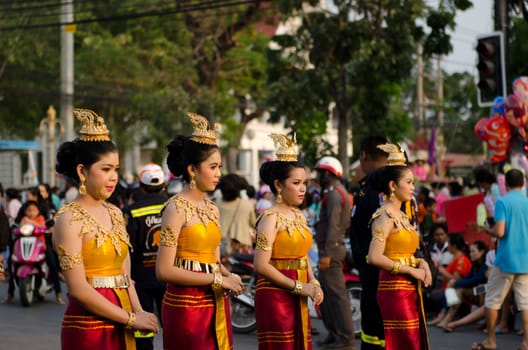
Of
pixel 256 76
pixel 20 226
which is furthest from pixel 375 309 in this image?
pixel 256 76

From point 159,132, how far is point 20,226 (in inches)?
973

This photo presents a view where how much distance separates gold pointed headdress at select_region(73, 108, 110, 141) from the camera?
5.75m

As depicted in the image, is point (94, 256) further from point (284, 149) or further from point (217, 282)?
point (284, 149)

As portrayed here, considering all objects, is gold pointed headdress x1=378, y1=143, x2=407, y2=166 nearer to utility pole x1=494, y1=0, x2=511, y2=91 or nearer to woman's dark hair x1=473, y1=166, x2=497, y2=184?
woman's dark hair x1=473, y1=166, x2=497, y2=184

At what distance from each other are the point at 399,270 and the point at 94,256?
122 inches

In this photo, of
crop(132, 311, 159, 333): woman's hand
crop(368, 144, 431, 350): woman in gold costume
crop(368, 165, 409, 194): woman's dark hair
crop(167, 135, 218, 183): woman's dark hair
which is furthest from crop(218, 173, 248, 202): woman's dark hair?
crop(132, 311, 159, 333): woman's hand

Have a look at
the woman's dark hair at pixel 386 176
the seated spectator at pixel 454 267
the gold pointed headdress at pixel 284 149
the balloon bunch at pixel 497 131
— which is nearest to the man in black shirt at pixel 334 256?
the seated spectator at pixel 454 267

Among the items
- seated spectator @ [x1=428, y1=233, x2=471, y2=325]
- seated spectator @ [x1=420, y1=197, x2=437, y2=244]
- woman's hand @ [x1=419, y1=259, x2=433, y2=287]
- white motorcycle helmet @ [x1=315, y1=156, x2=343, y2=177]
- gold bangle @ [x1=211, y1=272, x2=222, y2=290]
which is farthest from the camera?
seated spectator @ [x1=420, y1=197, x2=437, y2=244]

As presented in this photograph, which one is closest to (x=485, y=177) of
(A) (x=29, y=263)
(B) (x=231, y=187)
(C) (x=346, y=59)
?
(B) (x=231, y=187)

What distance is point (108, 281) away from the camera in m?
5.61

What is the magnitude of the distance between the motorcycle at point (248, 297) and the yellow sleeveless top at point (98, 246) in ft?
22.4

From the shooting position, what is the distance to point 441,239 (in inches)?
568

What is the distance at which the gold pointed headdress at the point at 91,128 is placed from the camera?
5754mm

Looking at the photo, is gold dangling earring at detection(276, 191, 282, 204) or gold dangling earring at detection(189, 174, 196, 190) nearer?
gold dangling earring at detection(189, 174, 196, 190)
